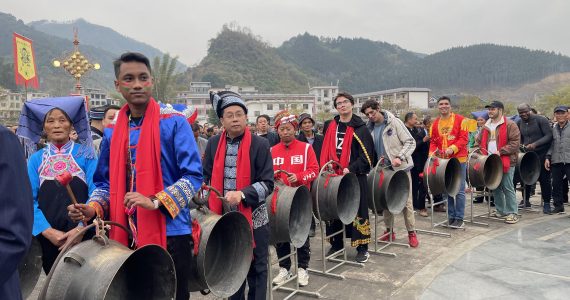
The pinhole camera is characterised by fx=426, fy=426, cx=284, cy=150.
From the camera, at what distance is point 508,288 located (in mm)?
4168

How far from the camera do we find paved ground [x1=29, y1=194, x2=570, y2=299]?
4.17 m

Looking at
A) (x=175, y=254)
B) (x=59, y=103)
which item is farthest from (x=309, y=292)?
(x=59, y=103)

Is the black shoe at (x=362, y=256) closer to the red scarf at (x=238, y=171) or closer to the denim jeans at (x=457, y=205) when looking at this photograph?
the denim jeans at (x=457, y=205)

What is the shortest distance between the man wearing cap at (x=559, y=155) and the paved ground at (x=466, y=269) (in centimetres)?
115

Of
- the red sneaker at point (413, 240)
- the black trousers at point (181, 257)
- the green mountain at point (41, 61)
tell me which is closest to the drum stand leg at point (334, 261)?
the red sneaker at point (413, 240)

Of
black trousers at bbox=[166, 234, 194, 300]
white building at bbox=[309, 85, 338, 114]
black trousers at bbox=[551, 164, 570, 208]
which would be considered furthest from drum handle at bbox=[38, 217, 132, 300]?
white building at bbox=[309, 85, 338, 114]

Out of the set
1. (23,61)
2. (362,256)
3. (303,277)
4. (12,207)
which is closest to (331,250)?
(362,256)

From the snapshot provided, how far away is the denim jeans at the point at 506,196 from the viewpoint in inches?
278

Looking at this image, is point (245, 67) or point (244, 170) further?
point (245, 67)

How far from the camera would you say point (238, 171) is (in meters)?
3.23

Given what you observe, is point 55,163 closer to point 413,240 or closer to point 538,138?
point 413,240

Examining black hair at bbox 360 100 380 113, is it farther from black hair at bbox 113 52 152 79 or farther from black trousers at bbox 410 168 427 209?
black hair at bbox 113 52 152 79

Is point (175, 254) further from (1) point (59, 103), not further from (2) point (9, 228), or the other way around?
(1) point (59, 103)

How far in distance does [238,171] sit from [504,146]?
17.8 feet
